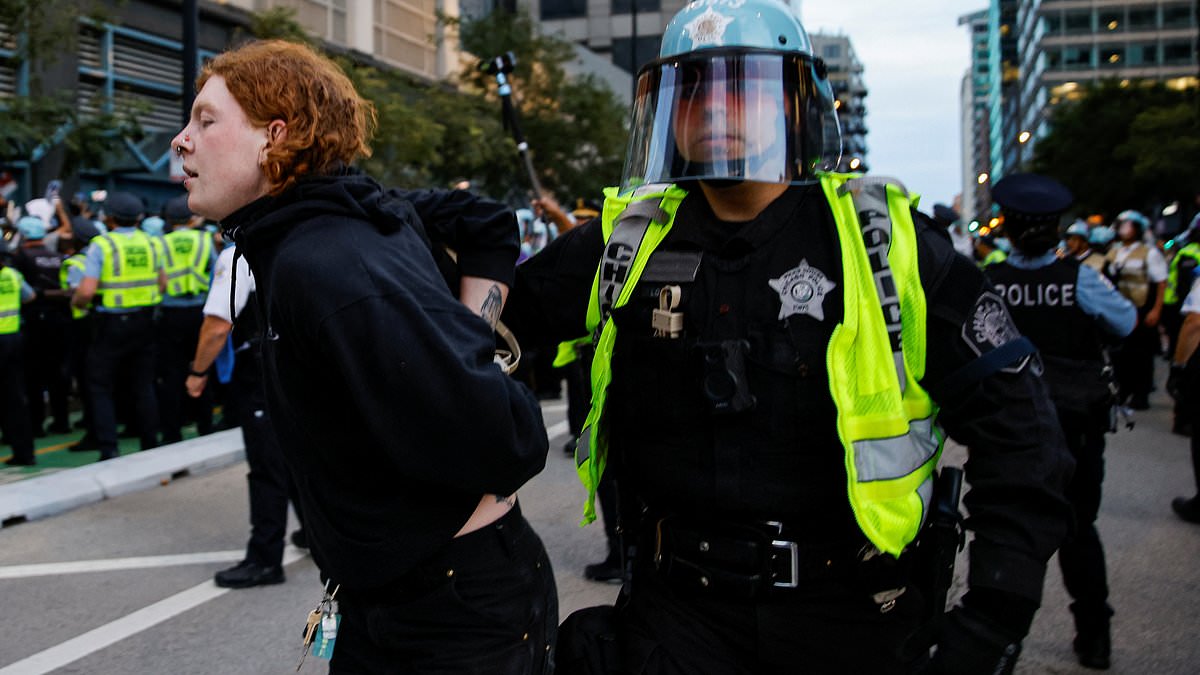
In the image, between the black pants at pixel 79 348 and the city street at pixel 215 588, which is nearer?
the city street at pixel 215 588

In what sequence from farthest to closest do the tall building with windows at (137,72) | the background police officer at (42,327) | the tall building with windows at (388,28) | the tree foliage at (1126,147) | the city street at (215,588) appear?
the tree foliage at (1126,147) < the tall building with windows at (388,28) < the tall building with windows at (137,72) < the background police officer at (42,327) < the city street at (215,588)

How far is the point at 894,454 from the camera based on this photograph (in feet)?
7.22

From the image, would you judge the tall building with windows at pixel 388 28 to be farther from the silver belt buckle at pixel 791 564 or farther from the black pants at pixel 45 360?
the silver belt buckle at pixel 791 564

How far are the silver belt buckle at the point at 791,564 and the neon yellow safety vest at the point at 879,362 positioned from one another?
0.16 m

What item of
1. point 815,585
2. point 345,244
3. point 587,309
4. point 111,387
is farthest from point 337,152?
point 111,387

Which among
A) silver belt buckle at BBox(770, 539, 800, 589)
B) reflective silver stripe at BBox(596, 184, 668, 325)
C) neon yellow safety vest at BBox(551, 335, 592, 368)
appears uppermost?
reflective silver stripe at BBox(596, 184, 668, 325)

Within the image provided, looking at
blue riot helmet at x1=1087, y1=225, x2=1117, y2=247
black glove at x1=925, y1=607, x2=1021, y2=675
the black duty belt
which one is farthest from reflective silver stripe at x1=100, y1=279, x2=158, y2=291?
blue riot helmet at x1=1087, y1=225, x2=1117, y2=247

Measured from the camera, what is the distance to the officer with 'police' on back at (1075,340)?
468 cm

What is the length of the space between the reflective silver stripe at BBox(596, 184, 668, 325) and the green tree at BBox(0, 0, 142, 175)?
12.5 meters

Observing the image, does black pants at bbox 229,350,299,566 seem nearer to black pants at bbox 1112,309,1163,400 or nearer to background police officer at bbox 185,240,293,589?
background police officer at bbox 185,240,293,589

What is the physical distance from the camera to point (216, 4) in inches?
919

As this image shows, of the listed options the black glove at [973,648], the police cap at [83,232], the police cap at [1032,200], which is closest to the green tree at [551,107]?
the police cap at [83,232]

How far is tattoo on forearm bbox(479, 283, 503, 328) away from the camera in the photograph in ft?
7.96

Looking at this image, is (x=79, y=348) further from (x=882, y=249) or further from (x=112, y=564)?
(x=882, y=249)
